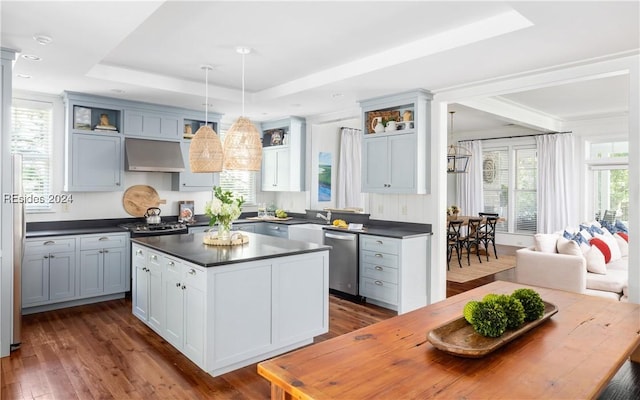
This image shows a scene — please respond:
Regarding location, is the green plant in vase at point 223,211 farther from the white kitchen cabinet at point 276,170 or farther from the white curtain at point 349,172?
the white curtain at point 349,172

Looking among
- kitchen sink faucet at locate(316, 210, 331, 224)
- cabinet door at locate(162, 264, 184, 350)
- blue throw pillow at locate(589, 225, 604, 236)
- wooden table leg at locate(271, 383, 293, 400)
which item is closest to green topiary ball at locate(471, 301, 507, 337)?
wooden table leg at locate(271, 383, 293, 400)

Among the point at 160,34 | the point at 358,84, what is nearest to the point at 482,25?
the point at 358,84

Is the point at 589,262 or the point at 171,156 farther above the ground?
the point at 171,156

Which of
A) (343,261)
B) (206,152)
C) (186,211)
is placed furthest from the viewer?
(186,211)

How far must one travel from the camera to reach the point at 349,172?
8.00 meters

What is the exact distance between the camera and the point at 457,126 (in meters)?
8.62

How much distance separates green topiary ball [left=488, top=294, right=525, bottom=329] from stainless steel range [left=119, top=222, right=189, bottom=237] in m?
4.35

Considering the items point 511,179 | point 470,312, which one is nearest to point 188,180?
point 470,312

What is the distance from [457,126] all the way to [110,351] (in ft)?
24.7

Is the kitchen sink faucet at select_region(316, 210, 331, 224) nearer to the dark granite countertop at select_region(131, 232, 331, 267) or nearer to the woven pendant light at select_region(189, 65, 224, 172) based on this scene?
the dark granite countertop at select_region(131, 232, 331, 267)

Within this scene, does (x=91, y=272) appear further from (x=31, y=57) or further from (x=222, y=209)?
(x=31, y=57)

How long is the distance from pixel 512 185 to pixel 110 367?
8.23m

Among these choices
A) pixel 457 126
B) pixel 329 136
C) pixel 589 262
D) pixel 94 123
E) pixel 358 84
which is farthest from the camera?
pixel 457 126

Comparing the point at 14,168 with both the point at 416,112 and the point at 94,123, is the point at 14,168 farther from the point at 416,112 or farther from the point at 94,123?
the point at 416,112
